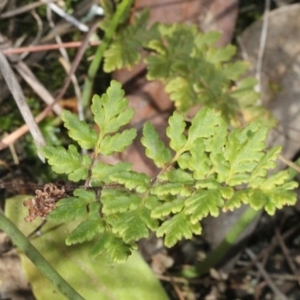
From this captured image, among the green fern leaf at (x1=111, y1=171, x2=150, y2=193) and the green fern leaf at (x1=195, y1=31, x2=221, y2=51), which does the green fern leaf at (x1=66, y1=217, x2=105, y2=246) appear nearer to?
the green fern leaf at (x1=111, y1=171, x2=150, y2=193)

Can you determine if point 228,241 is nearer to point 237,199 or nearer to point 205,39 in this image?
point 205,39

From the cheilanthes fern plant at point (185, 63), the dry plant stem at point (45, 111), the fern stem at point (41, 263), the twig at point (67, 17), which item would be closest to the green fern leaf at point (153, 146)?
the fern stem at point (41, 263)

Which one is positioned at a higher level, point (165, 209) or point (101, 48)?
point (101, 48)

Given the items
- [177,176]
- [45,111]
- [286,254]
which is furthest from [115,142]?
[286,254]

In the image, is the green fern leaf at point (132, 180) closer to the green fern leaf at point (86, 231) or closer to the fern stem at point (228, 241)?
the green fern leaf at point (86, 231)

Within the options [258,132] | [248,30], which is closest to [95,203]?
[258,132]

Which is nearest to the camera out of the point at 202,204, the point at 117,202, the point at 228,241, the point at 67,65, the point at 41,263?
the point at 202,204
